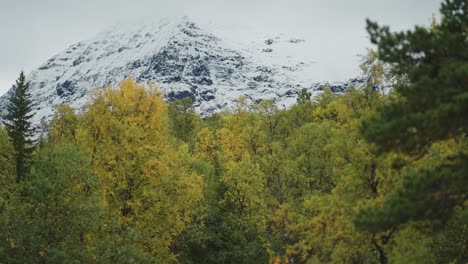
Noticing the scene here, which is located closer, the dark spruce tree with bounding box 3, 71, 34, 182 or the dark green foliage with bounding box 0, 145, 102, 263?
the dark green foliage with bounding box 0, 145, 102, 263

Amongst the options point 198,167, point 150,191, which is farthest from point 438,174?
point 198,167

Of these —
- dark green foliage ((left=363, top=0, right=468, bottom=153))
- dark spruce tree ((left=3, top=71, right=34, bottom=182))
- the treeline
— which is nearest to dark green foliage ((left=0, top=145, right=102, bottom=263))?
the treeline

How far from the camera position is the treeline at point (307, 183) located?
40.7ft

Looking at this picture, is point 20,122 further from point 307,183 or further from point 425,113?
point 425,113

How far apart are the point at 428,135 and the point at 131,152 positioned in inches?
588

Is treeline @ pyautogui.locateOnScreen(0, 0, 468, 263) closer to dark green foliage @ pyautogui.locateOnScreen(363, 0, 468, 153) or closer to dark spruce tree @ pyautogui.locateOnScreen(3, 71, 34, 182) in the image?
dark green foliage @ pyautogui.locateOnScreen(363, 0, 468, 153)

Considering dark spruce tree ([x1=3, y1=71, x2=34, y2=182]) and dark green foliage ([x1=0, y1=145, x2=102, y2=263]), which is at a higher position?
dark spruce tree ([x1=3, y1=71, x2=34, y2=182])

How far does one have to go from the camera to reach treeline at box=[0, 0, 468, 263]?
488 inches

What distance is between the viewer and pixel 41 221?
67.9 ft

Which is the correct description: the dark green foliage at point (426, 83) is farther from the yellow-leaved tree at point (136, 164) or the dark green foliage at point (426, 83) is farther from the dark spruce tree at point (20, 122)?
the dark spruce tree at point (20, 122)

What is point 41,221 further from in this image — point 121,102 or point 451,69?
point 451,69

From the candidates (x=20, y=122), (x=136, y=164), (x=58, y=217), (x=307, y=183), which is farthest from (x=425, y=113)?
(x=20, y=122)

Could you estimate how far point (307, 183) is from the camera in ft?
109

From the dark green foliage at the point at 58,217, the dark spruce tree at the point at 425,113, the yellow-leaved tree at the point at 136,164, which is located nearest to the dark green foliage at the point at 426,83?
the dark spruce tree at the point at 425,113
